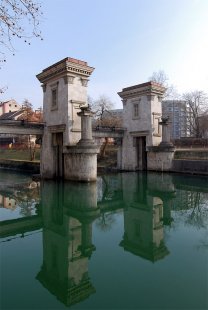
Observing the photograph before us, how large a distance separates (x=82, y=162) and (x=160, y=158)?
993 centimetres

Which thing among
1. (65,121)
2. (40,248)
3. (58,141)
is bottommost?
(40,248)

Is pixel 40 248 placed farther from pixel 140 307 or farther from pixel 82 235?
pixel 140 307

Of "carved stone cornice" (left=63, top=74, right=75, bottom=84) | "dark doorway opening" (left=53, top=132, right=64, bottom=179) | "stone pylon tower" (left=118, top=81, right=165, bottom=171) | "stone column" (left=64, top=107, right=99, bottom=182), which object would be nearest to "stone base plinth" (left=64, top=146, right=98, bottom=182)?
"stone column" (left=64, top=107, right=99, bottom=182)

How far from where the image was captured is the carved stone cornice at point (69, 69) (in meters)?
Answer: 18.9

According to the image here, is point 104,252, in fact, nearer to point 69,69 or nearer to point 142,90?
point 69,69

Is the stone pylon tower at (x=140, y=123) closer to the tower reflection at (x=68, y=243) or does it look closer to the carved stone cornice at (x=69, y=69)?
the carved stone cornice at (x=69, y=69)

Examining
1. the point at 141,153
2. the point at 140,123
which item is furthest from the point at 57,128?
the point at 141,153

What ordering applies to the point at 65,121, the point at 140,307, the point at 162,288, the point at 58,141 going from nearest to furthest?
the point at 140,307 → the point at 162,288 → the point at 65,121 → the point at 58,141

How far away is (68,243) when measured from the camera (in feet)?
26.2

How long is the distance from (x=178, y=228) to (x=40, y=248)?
187 inches

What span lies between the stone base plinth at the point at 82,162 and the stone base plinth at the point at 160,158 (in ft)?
29.0

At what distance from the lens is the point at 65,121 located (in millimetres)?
19359

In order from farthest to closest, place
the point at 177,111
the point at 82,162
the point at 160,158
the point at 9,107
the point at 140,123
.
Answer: the point at 9,107 → the point at 177,111 → the point at 140,123 → the point at 160,158 → the point at 82,162

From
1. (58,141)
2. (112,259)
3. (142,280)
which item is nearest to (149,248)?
(112,259)
